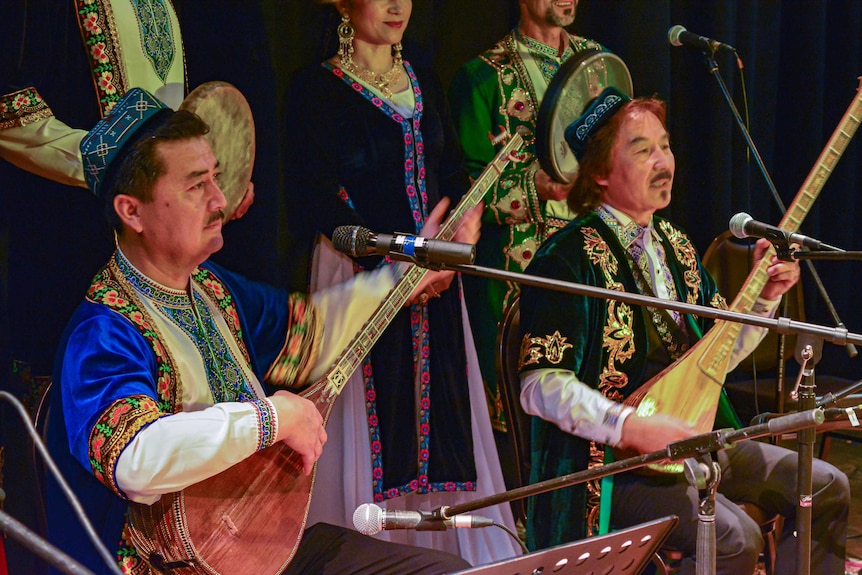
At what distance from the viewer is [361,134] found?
2682 mm

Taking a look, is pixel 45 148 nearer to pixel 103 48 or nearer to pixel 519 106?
pixel 103 48

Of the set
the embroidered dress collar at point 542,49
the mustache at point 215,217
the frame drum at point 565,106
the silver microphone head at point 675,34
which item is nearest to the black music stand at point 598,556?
the mustache at point 215,217

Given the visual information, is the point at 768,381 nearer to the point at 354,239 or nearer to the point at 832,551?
the point at 832,551

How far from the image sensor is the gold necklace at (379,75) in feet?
8.77

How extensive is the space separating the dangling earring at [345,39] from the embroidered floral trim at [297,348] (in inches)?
24.6

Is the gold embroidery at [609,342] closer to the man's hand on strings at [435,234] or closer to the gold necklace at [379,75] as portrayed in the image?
the man's hand on strings at [435,234]

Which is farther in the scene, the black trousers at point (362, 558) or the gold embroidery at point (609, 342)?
the gold embroidery at point (609, 342)

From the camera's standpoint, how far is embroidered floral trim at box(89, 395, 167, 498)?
2.10m

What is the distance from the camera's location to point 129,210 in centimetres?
223

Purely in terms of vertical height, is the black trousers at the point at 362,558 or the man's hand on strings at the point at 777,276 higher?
the man's hand on strings at the point at 777,276

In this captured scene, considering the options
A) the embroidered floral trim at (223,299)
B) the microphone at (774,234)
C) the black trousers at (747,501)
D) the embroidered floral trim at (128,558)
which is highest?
the microphone at (774,234)

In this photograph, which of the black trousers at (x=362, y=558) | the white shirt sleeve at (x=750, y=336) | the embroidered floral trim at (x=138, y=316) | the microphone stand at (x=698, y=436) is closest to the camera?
the microphone stand at (x=698, y=436)

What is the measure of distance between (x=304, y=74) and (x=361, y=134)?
209mm

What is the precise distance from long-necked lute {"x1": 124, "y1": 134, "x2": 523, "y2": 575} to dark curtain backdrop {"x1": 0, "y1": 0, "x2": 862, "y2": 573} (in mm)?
305
